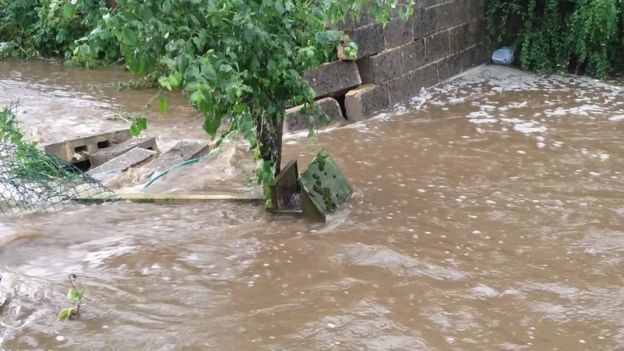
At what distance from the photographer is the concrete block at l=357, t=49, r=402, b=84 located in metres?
8.26

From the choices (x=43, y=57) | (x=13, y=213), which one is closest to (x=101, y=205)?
(x=13, y=213)

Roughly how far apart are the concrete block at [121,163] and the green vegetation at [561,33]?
5595mm

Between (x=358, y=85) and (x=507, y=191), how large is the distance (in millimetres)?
3022

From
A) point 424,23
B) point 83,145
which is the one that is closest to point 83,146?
point 83,145

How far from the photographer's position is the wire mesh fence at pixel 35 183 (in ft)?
18.0

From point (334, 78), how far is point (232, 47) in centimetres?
383

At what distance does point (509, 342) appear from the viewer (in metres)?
3.47

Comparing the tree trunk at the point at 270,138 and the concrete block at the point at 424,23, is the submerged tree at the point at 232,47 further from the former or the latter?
the concrete block at the point at 424,23

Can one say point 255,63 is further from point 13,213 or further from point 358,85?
point 358,85

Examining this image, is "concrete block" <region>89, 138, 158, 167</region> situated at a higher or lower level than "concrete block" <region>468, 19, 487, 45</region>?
lower

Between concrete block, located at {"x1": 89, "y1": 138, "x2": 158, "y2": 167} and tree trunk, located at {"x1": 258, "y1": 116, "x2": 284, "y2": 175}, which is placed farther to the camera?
concrete block, located at {"x1": 89, "y1": 138, "x2": 158, "y2": 167}

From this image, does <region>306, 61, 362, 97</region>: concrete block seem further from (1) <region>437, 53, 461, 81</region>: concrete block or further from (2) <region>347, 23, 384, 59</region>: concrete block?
(1) <region>437, 53, 461, 81</region>: concrete block


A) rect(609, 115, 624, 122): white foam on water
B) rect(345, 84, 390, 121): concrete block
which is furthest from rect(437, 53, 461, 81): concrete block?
rect(609, 115, 624, 122): white foam on water

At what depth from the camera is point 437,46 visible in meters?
9.38
